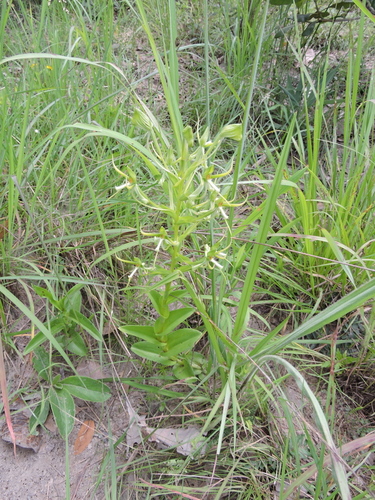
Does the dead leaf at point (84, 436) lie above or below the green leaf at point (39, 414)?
below

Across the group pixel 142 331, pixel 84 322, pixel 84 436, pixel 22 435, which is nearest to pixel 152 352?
pixel 142 331

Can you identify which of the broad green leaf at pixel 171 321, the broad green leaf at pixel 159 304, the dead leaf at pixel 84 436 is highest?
the broad green leaf at pixel 159 304

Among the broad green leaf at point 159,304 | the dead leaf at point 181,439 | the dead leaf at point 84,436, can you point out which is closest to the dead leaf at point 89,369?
the dead leaf at point 84,436

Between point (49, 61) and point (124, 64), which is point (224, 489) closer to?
point (49, 61)

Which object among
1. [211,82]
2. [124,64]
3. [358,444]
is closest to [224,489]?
[358,444]

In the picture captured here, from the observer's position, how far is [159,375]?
1.26 meters

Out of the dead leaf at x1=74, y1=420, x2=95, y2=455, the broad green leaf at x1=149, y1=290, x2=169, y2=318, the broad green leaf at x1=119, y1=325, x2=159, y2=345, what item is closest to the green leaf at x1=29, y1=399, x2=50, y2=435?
the dead leaf at x1=74, y1=420, x2=95, y2=455

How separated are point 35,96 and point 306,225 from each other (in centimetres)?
124

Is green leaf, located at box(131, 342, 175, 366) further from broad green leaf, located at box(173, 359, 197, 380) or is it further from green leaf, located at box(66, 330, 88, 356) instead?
green leaf, located at box(66, 330, 88, 356)

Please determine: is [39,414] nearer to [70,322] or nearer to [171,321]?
[70,322]

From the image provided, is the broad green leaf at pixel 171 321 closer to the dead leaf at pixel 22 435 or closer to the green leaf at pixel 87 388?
the green leaf at pixel 87 388

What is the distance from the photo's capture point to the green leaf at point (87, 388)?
1.20 m

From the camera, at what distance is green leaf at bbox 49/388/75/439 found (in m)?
1.16

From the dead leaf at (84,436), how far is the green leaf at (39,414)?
4.6 inches
